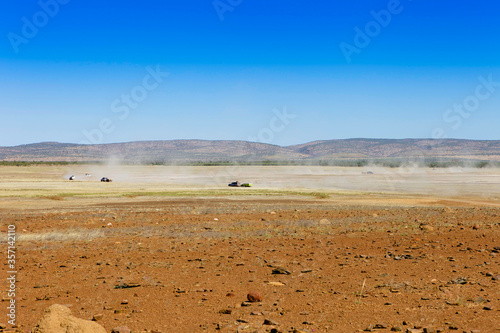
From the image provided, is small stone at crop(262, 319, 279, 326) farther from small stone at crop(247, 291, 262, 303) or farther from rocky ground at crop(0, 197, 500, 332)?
small stone at crop(247, 291, 262, 303)

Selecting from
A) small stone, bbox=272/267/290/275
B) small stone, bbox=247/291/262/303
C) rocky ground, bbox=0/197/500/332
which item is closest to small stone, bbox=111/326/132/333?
rocky ground, bbox=0/197/500/332

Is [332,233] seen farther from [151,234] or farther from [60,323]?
[60,323]

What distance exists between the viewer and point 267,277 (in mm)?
12047

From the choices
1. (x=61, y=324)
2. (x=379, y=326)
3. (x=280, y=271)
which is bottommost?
(x=379, y=326)

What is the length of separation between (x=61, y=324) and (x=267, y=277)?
594 centimetres

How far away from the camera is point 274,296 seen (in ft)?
33.8

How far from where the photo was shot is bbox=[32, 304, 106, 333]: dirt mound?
7106mm

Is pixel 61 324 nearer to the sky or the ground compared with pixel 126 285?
nearer to the sky

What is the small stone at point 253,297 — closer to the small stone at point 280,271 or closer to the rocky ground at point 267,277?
the rocky ground at point 267,277

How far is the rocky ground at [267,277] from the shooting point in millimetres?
8625

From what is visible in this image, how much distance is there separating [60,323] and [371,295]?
637 cm

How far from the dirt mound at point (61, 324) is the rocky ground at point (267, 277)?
0.94 meters

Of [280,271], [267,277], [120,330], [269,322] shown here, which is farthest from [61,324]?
[280,271]

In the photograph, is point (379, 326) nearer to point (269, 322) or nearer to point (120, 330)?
point (269, 322)
